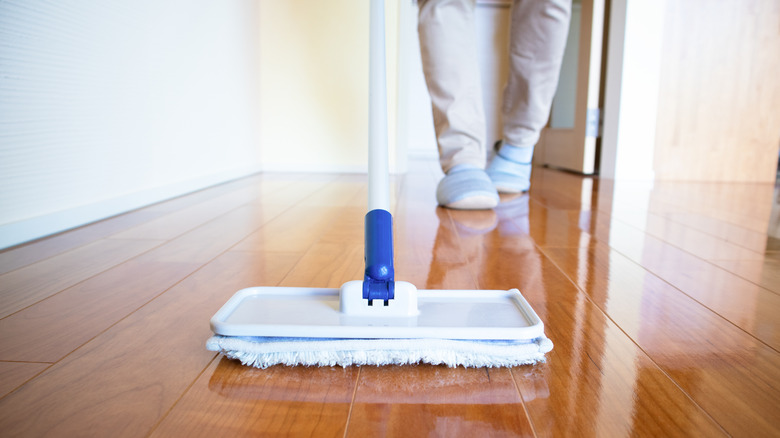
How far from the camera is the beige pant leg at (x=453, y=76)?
49.1 inches

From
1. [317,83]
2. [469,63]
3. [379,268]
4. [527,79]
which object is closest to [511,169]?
[527,79]

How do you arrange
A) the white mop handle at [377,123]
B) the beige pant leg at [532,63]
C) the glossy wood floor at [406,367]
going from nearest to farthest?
1. the glossy wood floor at [406,367]
2. the white mop handle at [377,123]
3. the beige pant leg at [532,63]

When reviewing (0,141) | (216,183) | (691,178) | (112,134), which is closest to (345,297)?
(0,141)

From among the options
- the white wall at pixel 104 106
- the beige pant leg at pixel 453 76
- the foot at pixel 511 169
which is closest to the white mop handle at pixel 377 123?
the white wall at pixel 104 106

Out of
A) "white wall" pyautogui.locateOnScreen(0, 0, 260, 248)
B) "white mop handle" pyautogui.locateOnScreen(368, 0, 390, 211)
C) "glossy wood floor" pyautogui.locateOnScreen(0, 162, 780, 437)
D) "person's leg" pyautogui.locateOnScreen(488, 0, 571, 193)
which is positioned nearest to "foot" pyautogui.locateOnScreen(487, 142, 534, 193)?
"person's leg" pyautogui.locateOnScreen(488, 0, 571, 193)

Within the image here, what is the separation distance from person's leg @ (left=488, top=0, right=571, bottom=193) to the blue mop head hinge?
3.45 feet

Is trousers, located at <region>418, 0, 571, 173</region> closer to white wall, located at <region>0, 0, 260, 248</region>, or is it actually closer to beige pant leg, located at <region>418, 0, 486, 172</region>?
beige pant leg, located at <region>418, 0, 486, 172</region>

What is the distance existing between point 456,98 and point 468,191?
0.26m

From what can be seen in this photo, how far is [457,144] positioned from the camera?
1.33 m

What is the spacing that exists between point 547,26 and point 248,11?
42.8 inches

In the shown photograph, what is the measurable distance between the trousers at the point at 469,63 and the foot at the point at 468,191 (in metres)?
0.06

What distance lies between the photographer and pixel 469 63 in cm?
128

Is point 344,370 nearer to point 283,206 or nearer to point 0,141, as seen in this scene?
point 0,141

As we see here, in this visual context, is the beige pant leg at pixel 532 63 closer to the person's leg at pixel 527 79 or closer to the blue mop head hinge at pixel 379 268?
the person's leg at pixel 527 79
